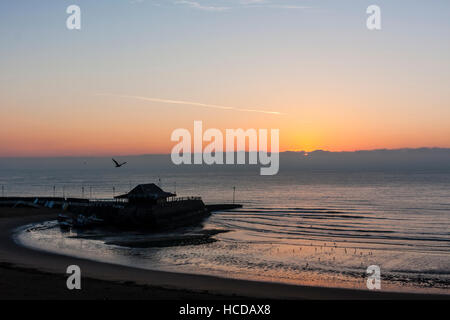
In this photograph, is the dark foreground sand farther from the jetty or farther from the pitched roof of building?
the pitched roof of building

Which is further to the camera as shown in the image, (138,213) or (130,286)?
(138,213)

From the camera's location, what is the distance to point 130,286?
27797 mm

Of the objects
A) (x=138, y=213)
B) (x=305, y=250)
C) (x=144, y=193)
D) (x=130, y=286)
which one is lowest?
(x=305, y=250)

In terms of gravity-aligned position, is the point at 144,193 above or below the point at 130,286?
above

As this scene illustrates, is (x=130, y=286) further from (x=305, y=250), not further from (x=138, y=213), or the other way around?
(x=138, y=213)

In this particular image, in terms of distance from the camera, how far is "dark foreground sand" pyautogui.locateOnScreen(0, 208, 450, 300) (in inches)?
995

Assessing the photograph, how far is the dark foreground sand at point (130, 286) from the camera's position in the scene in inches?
995

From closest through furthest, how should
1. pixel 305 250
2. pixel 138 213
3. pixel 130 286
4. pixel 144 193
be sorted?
pixel 130 286, pixel 305 250, pixel 138 213, pixel 144 193

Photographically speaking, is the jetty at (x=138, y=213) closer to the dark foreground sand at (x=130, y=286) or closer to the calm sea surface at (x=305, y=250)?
the calm sea surface at (x=305, y=250)

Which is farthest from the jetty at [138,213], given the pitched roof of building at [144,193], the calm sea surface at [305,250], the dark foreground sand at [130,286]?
the dark foreground sand at [130,286]

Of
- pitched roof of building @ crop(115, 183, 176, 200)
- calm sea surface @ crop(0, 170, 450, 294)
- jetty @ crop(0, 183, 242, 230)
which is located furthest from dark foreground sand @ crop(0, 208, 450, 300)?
pitched roof of building @ crop(115, 183, 176, 200)

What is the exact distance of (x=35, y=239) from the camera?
4994 centimetres

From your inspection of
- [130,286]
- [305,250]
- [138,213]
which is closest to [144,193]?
[138,213]

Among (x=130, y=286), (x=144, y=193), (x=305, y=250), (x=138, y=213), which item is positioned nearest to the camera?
(x=130, y=286)
